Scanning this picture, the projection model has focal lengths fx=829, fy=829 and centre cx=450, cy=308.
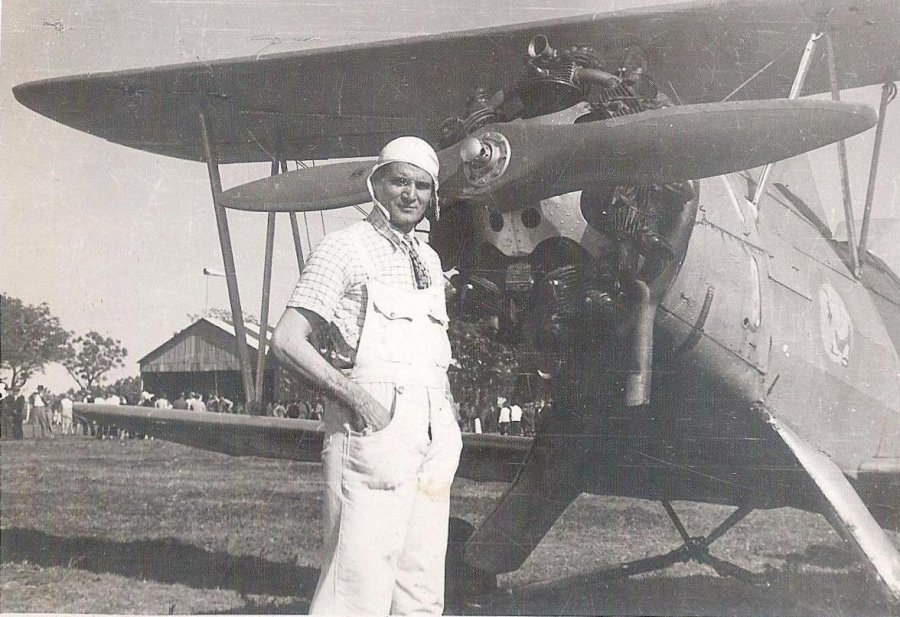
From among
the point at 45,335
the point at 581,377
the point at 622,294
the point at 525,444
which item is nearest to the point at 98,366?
the point at 45,335

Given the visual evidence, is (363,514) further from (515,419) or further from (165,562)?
(165,562)

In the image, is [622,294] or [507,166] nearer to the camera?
[507,166]

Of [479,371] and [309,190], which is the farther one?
[479,371]

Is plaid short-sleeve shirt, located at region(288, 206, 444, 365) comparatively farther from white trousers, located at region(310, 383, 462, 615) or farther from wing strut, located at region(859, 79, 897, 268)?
wing strut, located at region(859, 79, 897, 268)

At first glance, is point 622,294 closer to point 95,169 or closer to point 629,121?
point 629,121

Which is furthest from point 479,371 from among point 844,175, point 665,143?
point 665,143
